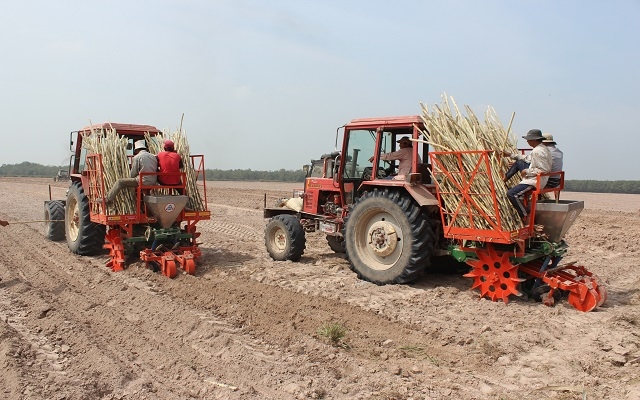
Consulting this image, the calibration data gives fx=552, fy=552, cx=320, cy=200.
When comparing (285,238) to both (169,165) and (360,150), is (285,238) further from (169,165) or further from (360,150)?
(169,165)

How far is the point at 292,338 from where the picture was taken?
16.4 ft

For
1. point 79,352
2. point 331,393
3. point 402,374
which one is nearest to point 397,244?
point 402,374

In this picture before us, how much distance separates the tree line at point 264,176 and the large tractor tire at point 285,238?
101 feet

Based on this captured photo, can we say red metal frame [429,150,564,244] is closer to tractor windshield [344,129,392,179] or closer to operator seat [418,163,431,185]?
operator seat [418,163,431,185]

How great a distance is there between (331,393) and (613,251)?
8.11 meters

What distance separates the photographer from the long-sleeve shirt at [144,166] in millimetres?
7871

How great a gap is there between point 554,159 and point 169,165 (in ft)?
17.1

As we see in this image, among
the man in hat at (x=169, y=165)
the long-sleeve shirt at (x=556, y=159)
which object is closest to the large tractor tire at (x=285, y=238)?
the man in hat at (x=169, y=165)

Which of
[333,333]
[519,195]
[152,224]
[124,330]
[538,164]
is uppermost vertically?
[538,164]

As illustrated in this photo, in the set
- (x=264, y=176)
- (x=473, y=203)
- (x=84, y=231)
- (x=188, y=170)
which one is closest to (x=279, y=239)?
(x=188, y=170)

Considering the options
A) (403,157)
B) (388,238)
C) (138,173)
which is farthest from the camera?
(138,173)

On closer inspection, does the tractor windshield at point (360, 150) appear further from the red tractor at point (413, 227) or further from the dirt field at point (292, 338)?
the dirt field at point (292, 338)

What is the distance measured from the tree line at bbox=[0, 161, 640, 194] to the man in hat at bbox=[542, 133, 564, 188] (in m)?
32.5

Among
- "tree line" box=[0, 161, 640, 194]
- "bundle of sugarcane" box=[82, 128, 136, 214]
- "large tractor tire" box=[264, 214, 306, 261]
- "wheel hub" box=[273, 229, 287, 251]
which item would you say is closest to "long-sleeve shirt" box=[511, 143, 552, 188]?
"large tractor tire" box=[264, 214, 306, 261]
